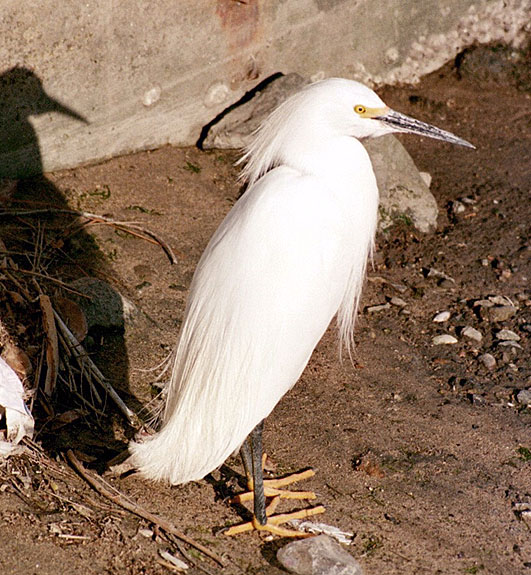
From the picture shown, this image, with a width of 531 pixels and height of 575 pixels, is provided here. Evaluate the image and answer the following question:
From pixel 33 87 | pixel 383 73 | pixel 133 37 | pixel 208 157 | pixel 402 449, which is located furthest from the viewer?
pixel 383 73

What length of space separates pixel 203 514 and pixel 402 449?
0.70 m

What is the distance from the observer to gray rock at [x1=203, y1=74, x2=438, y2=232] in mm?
3971

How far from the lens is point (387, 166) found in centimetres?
400

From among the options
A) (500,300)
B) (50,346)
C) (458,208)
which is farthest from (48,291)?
(458,208)

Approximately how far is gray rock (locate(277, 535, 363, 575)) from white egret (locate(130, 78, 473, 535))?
7.2 inches

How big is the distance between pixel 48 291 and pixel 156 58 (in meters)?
1.40

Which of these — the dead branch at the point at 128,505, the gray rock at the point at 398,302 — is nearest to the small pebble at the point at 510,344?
the gray rock at the point at 398,302

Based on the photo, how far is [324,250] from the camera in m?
2.19

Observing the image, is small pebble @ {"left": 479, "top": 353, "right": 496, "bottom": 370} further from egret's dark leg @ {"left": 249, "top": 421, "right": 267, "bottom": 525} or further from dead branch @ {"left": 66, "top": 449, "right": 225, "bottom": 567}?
dead branch @ {"left": 66, "top": 449, "right": 225, "bottom": 567}

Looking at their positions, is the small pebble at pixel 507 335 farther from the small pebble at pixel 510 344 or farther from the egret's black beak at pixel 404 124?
the egret's black beak at pixel 404 124

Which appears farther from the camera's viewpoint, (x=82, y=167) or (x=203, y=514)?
(x=82, y=167)

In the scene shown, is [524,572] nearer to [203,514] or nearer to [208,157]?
[203,514]

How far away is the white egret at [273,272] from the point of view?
7.10 ft

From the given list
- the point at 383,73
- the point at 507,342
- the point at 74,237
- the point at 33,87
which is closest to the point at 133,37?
the point at 33,87
